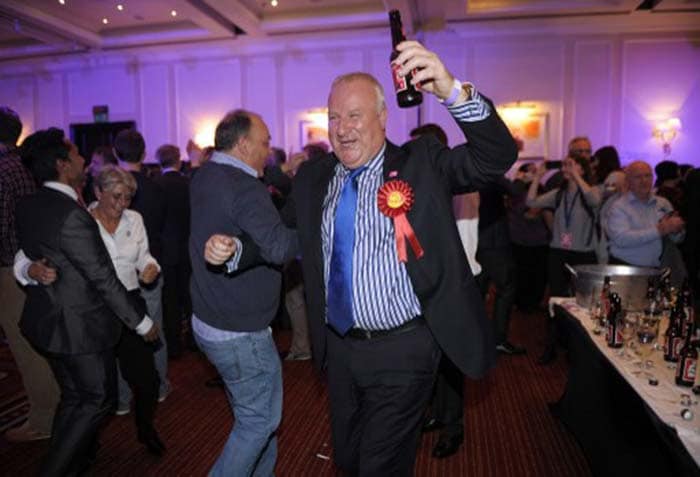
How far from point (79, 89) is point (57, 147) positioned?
10.9 metres

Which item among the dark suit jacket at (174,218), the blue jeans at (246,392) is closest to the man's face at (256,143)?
the blue jeans at (246,392)

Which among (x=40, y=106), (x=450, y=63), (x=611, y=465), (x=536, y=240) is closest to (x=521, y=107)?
(x=450, y=63)

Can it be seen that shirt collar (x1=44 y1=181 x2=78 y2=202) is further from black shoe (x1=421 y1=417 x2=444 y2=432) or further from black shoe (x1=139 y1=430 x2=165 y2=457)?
black shoe (x1=421 y1=417 x2=444 y2=432)

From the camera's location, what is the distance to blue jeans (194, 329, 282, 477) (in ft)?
7.14

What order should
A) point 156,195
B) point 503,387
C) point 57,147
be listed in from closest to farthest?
1. point 57,147
2. point 503,387
3. point 156,195

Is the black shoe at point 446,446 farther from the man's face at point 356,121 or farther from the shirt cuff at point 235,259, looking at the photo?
the man's face at point 356,121

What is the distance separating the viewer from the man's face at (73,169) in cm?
241

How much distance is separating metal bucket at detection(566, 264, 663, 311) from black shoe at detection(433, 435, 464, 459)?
1.13m

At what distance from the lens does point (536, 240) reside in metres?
6.03

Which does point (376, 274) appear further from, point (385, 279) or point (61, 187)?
point (61, 187)

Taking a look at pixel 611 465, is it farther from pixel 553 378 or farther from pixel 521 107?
pixel 521 107

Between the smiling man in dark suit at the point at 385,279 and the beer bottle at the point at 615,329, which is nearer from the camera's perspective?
the smiling man in dark suit at the point at 385,279

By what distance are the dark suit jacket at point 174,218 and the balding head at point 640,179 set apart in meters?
3.66

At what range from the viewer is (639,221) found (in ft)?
12.8
